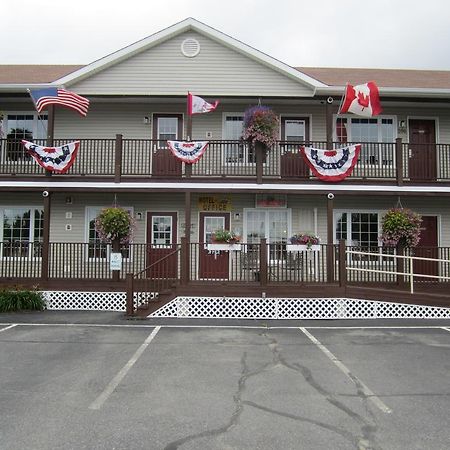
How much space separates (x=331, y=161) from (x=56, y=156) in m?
8.44

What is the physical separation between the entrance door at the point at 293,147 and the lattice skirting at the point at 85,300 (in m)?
6.39

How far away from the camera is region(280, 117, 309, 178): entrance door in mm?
14203

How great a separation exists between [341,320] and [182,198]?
6.82 meters

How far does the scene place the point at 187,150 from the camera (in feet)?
43.7

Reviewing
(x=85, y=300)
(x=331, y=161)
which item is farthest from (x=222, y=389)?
(x=331, y=161)

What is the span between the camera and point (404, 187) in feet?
45.0

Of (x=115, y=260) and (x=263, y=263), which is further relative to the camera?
(x=115, y=260)

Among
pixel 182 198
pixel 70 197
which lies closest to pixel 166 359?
pixel 182 198

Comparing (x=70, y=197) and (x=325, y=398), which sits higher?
(x=70, y=197)

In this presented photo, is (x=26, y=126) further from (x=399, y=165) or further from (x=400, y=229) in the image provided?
(x=400, y=229)

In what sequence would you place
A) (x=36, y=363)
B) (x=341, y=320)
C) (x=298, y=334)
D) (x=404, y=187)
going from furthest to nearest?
(x=404, y=187), (x=341, y=320), (x=298, y=334), (x=36, y=363)

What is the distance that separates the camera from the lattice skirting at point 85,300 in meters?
13.0

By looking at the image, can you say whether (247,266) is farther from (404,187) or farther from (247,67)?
(247,67)

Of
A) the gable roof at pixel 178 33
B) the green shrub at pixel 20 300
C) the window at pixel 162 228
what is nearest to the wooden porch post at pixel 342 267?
the gable roof at pixel 178 33
